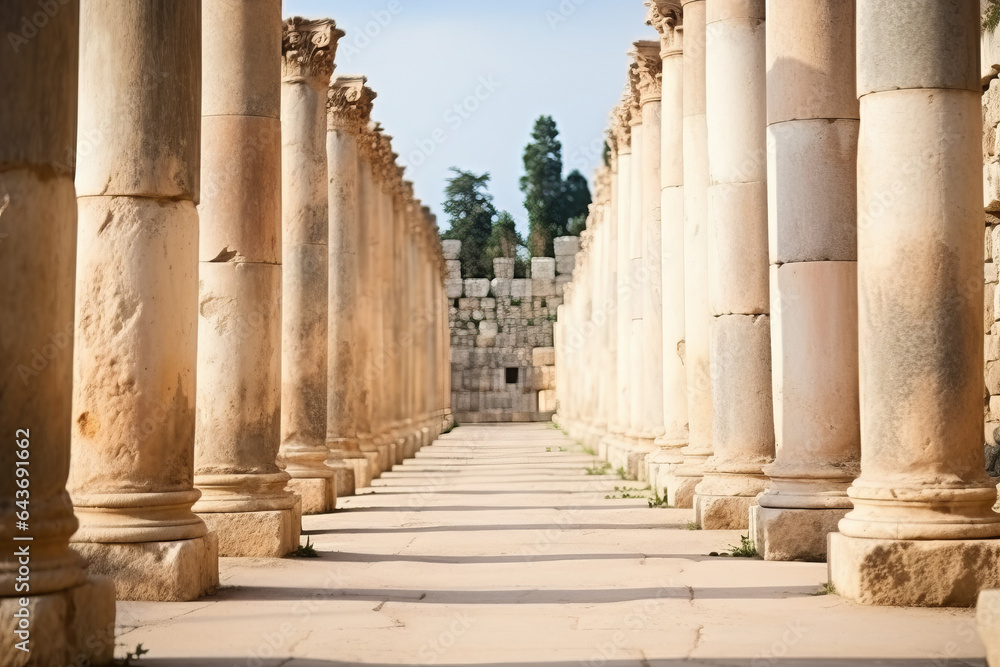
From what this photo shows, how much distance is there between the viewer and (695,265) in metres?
16.9

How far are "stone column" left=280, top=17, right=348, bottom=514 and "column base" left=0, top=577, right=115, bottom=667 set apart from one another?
10.4m

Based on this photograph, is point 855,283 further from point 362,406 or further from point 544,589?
point 362,406

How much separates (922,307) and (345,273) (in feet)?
48.6

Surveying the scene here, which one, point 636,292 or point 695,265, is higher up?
point 636,292

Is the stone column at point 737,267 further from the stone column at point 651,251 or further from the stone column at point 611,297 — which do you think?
the stone column at point 611,297

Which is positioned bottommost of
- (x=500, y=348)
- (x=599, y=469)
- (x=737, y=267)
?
(x=599, y=469)

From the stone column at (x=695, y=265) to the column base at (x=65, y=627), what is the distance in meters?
10.6

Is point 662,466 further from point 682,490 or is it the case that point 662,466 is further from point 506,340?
point 506,340

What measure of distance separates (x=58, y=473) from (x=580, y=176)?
91068 millimetres

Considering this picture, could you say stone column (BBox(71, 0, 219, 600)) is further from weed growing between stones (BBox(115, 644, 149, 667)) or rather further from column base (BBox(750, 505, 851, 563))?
column base (BBox(750, 505, 851, 563))

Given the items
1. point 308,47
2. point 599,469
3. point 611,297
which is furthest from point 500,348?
point 308,47

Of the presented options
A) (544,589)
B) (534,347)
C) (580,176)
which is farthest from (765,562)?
(580,176)

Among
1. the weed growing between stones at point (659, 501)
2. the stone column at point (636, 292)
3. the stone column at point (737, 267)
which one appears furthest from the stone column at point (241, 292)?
the stone column at point (636, 292)

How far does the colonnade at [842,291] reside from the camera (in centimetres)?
891
